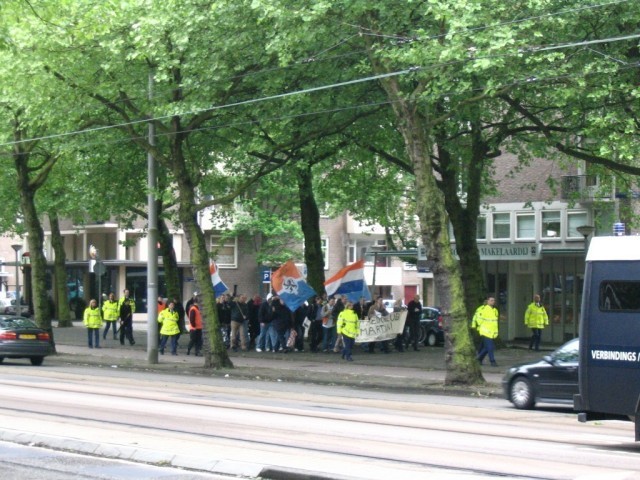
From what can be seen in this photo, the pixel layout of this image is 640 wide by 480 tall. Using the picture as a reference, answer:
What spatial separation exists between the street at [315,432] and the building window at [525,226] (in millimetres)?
21520

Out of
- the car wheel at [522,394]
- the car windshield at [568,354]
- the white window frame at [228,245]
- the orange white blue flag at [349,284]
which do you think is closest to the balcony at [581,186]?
the orange white blue flag at [349,284]

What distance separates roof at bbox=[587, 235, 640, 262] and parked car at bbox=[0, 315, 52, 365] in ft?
70.7

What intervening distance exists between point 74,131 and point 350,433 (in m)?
17.5

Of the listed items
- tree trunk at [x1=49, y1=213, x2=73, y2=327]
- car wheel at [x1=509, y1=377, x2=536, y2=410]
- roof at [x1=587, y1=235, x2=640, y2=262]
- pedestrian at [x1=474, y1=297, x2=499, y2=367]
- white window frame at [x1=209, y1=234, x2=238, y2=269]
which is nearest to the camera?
roof at [x1=587, y1=235, x2=640, y2=262]

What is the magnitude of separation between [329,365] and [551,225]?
50.2ft

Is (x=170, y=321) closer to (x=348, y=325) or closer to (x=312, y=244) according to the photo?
(x=312, y=244)

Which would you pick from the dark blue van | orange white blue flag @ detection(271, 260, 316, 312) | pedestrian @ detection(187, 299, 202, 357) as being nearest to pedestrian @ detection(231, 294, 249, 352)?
pedestrian @ detection(187, 299, 202, 357)

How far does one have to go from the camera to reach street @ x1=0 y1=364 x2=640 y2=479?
40.1 ft

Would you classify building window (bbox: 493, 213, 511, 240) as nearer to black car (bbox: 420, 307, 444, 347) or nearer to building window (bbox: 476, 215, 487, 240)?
building window (bbox: 476, 215, 487, 240)

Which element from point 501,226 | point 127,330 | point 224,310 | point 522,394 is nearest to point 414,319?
point 224,310

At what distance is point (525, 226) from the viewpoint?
148 feet

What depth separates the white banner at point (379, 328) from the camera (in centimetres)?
3534

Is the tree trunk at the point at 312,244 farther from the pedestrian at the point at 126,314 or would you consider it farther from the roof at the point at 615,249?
the roof at the point at 615,249

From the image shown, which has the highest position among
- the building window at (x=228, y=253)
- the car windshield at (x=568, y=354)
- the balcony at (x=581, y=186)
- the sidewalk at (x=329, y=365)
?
the balcony at (x=581, y=186)
